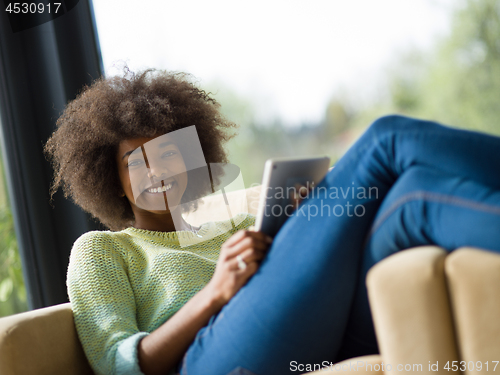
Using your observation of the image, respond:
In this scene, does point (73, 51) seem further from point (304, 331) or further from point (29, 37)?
point (304, 331)

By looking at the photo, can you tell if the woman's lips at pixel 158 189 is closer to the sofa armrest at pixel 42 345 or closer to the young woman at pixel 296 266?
the young woman at pixel 296 266

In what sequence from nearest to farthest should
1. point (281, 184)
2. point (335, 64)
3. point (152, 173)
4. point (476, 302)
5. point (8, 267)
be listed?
point (476, 302) → point (281, 184) → point (152, 173) → point (8, 267) → point (335, 64)

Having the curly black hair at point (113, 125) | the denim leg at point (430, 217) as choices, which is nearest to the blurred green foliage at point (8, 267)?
the curly black hair at point (113, 125)

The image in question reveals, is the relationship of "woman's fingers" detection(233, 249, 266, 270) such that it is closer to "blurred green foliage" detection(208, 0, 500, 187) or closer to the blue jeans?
the blue jeans

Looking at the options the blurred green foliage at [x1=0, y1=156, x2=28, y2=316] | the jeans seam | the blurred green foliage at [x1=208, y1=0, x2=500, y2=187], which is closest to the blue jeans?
the jeans seam

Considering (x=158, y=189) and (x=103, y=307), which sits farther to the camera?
(x=158, y=189)

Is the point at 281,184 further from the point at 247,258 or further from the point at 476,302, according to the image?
the point at 476,302

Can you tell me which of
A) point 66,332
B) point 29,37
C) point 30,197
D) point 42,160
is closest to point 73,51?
point 29,37

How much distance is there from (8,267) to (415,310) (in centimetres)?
185

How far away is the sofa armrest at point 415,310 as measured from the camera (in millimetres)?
634

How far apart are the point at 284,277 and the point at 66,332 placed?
0.55m

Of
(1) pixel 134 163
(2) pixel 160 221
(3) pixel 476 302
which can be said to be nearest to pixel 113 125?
(1) pixel 134 163

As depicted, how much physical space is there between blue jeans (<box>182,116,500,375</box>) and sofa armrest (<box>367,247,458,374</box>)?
0.07 metres

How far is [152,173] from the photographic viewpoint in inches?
49.5
